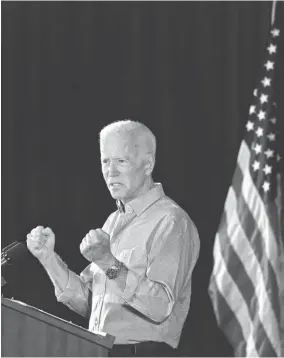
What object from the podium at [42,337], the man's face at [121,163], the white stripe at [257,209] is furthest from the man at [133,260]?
the white stripe at [257,209]

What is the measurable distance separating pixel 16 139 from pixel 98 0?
88 centimetres

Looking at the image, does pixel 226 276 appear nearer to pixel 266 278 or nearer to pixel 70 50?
pixel 266 278

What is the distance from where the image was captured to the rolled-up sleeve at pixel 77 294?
8.89 ft

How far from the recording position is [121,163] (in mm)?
2664

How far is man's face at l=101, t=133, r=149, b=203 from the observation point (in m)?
2.66

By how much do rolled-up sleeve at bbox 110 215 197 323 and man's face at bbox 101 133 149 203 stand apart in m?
0.16

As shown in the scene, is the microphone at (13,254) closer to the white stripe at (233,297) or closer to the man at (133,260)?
the man at (133,260)

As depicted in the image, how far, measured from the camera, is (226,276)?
15.2ft

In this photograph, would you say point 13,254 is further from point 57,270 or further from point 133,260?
point 133,260

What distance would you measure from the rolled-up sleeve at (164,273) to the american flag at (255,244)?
1986 millimetres

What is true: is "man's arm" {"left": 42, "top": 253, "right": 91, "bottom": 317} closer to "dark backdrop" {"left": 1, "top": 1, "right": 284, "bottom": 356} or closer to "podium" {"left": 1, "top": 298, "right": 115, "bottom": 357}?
"podium" {"left": 1, "top": 298, "right": 115, "bottom": 357}

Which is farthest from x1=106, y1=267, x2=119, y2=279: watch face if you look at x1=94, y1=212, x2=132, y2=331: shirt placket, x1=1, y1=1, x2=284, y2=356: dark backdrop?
x1=1, y1=1, x2=284, y2=356: dark backdrop

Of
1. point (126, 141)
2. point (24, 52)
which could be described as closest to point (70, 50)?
point (24, 52)

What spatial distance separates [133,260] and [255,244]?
7.06 feet
